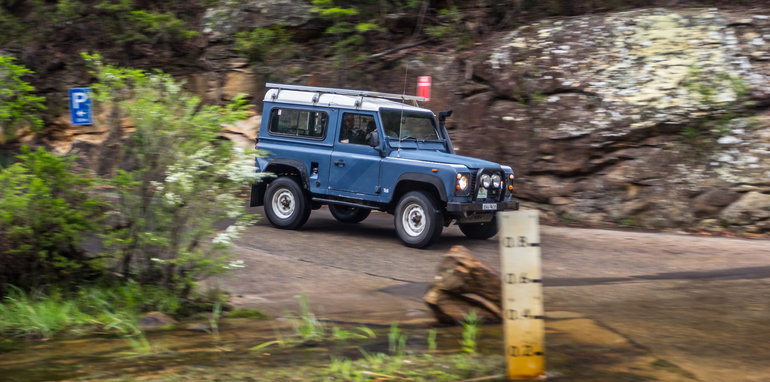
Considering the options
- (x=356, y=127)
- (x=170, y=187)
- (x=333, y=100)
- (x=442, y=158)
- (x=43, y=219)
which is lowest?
(x=43, y=219)

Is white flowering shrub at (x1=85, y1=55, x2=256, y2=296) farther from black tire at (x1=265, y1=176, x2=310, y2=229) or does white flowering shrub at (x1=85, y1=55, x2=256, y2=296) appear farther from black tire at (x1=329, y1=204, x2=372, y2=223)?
black tire at (x1=329, y1=204, x2=372, y2=223)

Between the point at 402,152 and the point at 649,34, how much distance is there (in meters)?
6.80

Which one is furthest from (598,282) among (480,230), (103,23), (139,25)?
(103,23)

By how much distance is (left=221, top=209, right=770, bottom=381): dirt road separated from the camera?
17.3 feet

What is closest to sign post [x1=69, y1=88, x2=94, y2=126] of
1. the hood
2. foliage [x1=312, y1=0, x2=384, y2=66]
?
the hood

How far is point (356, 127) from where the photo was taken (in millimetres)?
11109

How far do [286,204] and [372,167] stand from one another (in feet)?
5.86

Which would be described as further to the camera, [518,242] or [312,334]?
[312,334]

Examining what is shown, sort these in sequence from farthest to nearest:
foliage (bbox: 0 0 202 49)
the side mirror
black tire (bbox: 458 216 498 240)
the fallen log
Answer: foliage (bbox: 0 0 202 49)
black tire (bbox: 458 216 498 240)
the side mirror
the fallen log

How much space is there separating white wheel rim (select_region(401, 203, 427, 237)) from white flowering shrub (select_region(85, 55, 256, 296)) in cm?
414

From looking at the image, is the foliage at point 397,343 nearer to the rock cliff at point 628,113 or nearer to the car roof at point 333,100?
the car roof at point 333,100

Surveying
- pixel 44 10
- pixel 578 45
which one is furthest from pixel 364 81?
pixel 44 10

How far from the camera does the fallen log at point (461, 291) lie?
19.2ft

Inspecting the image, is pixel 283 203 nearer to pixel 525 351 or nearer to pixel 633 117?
pixel 633 117
